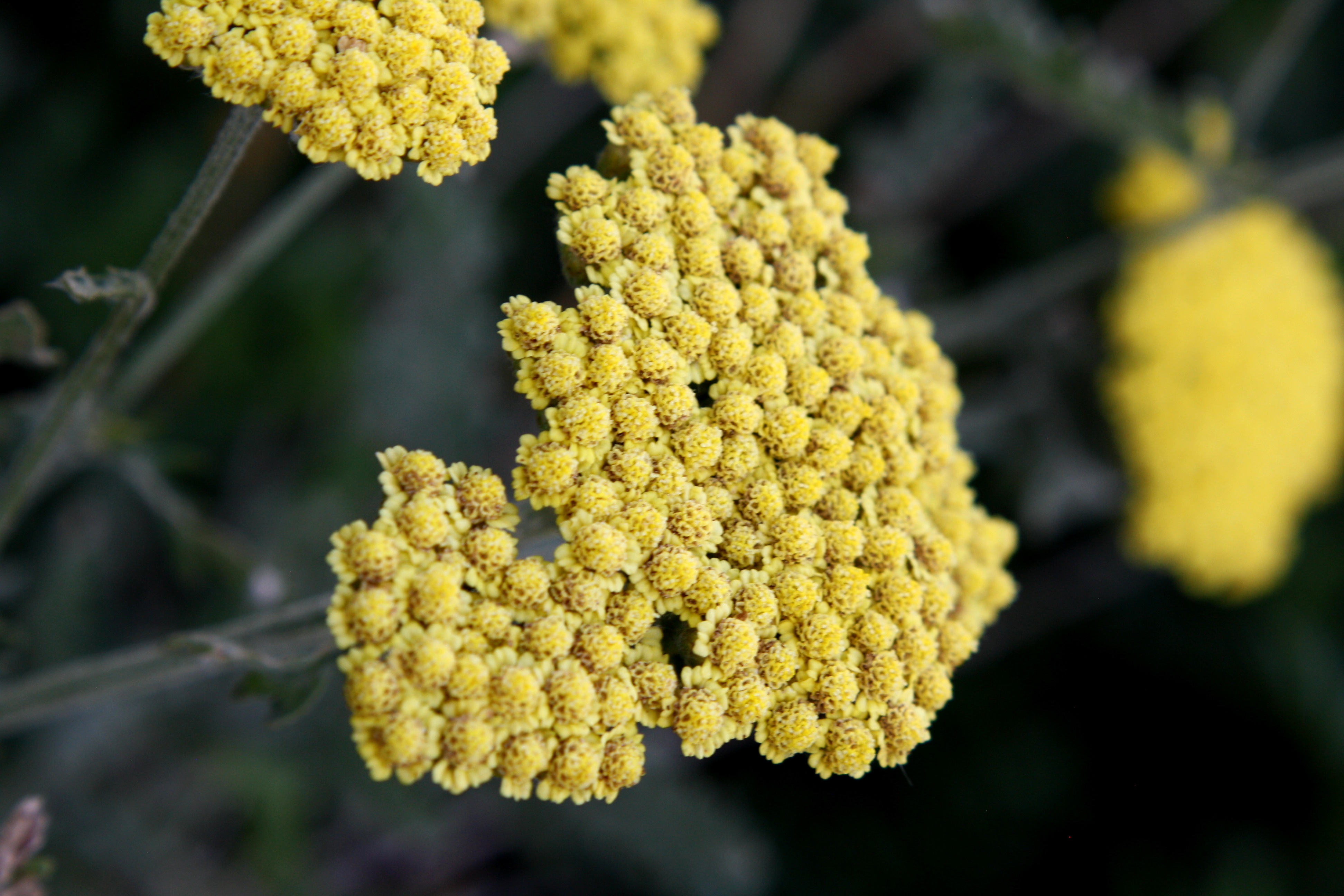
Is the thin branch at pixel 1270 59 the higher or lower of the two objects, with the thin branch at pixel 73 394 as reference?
higher

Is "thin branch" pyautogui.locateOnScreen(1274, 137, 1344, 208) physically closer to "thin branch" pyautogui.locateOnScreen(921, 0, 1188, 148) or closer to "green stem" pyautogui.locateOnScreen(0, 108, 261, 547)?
"thin branch" pyautogui.locateOnScreen(921, 0, 1188, 148)

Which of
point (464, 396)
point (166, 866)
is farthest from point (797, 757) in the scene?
point (166, 866)

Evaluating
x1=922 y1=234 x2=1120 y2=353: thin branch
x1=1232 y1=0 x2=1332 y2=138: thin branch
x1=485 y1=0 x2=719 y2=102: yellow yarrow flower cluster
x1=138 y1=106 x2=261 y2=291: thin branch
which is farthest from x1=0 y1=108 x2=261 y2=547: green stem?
x1=1232 y1=0 x2=1332 y2=138: thin branch

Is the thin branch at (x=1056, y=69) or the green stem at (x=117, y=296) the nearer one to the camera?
the green stem at (x=117, y=296)

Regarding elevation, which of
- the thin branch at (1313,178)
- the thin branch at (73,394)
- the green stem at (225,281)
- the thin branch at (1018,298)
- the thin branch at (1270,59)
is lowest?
the thin branch at (73,394)

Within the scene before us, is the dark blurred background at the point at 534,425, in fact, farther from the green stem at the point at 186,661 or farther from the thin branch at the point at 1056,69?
the green stem at the point at 186,661

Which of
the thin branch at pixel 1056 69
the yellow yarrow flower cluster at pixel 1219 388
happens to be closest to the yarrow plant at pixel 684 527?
the thin branch at pixel 1056 69

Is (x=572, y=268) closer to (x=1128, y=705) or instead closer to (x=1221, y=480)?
(x=1221, y=480)
